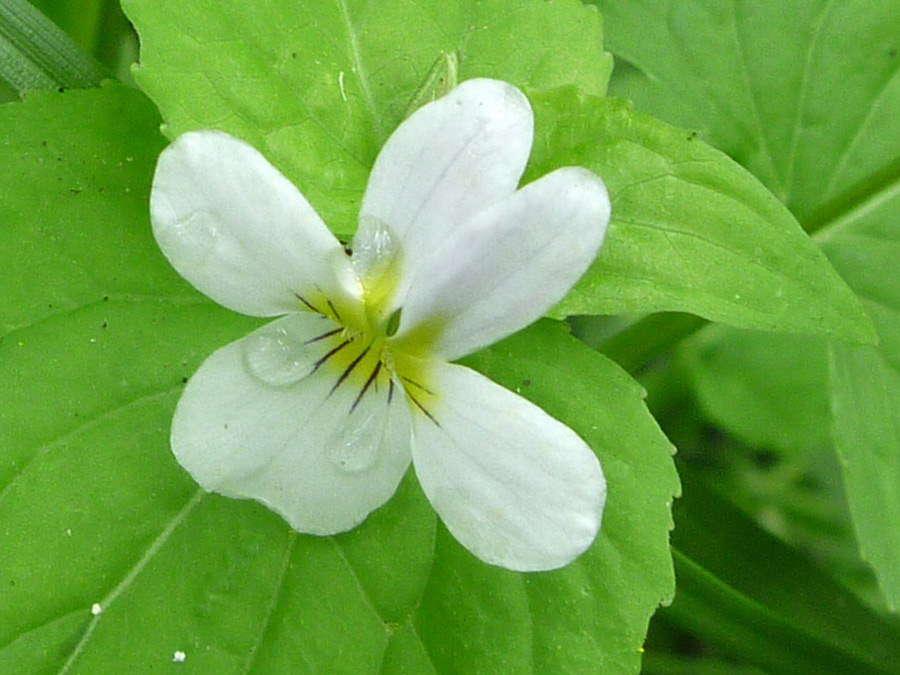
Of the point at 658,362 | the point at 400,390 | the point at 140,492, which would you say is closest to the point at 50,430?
the point at 140,492

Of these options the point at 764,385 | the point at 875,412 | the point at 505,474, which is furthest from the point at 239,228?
the point at 764,385

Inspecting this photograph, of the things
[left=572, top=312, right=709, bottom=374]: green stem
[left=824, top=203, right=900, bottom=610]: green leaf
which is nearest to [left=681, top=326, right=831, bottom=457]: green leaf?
[left=824, top=203, right=900, bottom=610]: green leaf

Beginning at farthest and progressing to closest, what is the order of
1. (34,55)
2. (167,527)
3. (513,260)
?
1. (34,55)
2. (167,527)
3. (513,260)

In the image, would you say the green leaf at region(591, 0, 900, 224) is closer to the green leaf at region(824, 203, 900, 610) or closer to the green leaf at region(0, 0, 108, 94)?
the green leaf at region(824, 203, 900, 610)

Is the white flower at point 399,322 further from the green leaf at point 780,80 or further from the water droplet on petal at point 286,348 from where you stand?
the green leaf at point 780,80

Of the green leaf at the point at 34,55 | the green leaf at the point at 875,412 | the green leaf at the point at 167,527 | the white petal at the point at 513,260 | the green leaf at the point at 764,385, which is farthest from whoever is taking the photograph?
the green leaf at the point at 764,385

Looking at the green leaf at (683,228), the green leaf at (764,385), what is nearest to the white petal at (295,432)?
the green leaf at (683,228)

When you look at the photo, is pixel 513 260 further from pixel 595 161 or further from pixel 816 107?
pixel 816 107
